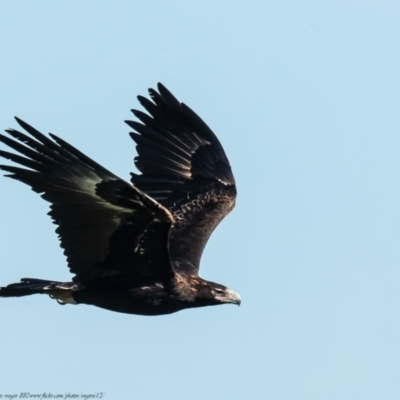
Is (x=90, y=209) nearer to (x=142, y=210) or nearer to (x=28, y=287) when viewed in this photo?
(x=142, y=210)

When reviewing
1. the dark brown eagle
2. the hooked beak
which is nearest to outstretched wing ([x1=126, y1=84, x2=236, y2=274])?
the dark brown eagle

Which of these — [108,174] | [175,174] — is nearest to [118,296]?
[108,174]

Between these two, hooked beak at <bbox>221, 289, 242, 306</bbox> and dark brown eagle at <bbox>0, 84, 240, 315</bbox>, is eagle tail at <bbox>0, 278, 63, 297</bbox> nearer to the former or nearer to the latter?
dark brown eagle at <bbox>0, 84, 240, 315</bbox>

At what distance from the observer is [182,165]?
19.8 meters

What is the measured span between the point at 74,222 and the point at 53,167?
71 cm

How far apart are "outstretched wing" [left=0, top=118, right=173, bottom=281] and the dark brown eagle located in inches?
0.4

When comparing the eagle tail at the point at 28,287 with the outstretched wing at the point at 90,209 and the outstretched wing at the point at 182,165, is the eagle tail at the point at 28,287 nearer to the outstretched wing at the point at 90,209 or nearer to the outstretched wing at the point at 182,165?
the outstretched wing at the point at 90,209

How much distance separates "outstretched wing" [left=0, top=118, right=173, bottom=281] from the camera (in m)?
15.3

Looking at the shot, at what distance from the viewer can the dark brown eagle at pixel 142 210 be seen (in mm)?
15383

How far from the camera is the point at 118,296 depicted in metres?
16.7

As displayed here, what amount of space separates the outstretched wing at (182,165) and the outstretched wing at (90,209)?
253cm

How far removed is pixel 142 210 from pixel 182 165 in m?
4.37

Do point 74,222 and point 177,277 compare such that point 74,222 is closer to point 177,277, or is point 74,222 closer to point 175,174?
point 177,277

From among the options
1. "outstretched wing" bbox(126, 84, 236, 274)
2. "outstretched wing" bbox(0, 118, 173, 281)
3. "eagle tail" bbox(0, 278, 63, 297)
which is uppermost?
"outstretched wing" bbox(126, 84, 236, 274)
